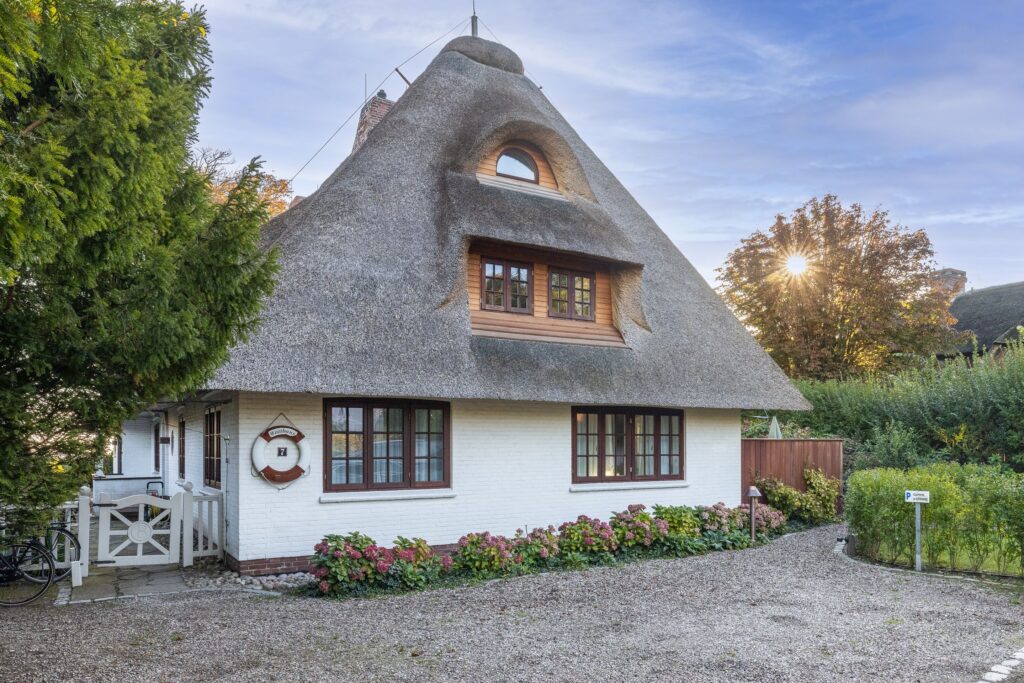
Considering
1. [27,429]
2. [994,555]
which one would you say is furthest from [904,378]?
[27,429]

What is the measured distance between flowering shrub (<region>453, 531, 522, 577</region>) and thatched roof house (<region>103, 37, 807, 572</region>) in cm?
129

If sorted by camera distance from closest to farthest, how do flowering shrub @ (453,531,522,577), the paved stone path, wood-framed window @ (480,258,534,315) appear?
1. the paved stone path
2. flowering shrub @ (453,531,522,577)
3. wood-framed window @ (480,258,534,315)

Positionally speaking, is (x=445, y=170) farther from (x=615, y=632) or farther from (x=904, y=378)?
(x=904, y=378)

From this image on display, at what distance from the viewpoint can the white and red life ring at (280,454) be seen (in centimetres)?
1006

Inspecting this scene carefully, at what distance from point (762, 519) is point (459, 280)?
7.15 m

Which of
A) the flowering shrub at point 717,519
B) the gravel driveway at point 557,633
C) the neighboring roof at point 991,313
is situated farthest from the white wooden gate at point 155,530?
the neighboring roof at point 991,313

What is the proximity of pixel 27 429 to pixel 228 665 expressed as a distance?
2.47m

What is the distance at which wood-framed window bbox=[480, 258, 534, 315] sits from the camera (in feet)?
40.3

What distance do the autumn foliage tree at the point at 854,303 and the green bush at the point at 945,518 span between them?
14.9 m

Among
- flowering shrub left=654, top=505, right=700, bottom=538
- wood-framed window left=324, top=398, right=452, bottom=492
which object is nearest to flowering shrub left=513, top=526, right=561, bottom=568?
wood-framed window left=324, top=398, right=452, bottom=492

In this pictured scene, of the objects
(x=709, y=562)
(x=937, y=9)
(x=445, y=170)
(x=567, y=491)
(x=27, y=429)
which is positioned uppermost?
(x=937, y=9)

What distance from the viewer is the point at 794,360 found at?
26.4m

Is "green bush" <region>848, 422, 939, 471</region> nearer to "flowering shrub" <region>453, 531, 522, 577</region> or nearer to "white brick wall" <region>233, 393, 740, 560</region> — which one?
"white brick wall" <region>233, 393, 740, 560</region>

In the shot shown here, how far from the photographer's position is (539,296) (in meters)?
A: 12.8
